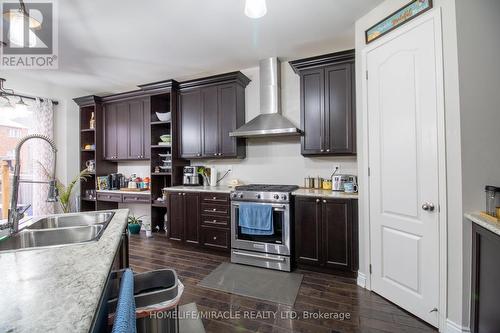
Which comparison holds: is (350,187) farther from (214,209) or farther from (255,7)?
(255,7)

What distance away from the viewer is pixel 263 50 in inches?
122

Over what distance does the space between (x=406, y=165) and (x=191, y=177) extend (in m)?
2.96

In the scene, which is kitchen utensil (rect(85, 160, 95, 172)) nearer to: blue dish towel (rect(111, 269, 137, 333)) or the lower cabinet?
the lower cabinet

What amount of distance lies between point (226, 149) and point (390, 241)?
2.36 meters

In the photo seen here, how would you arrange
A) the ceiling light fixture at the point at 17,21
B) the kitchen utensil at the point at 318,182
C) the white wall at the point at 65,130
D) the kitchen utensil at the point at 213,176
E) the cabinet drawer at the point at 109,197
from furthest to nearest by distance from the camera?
1. the white wall at the point at 65,130
2. the cabinet drawer at the point at 109,197
3. the kitchen utensil at the point at 213,176
4. the kitchen utensil at the point at 318,182
5. the ceiling light fixture at the point at 17,21

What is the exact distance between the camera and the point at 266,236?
287cm

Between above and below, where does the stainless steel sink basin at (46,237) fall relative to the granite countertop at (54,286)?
below

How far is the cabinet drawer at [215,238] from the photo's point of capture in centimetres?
314

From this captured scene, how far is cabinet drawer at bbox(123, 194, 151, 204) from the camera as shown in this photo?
4.02 m

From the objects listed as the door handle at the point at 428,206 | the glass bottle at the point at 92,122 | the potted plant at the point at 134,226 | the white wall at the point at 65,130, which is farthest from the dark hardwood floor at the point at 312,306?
the glass bottle at the point at 92,122

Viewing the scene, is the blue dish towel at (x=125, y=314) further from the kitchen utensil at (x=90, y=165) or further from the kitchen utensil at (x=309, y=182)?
the kitchen utensil at (x=90, y=165)

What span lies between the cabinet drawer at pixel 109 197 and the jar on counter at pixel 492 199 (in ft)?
15.5

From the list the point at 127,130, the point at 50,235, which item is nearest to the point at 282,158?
the point at 50,235

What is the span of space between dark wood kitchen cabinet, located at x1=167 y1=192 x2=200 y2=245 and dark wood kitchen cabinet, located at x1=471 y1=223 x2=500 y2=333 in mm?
2856
